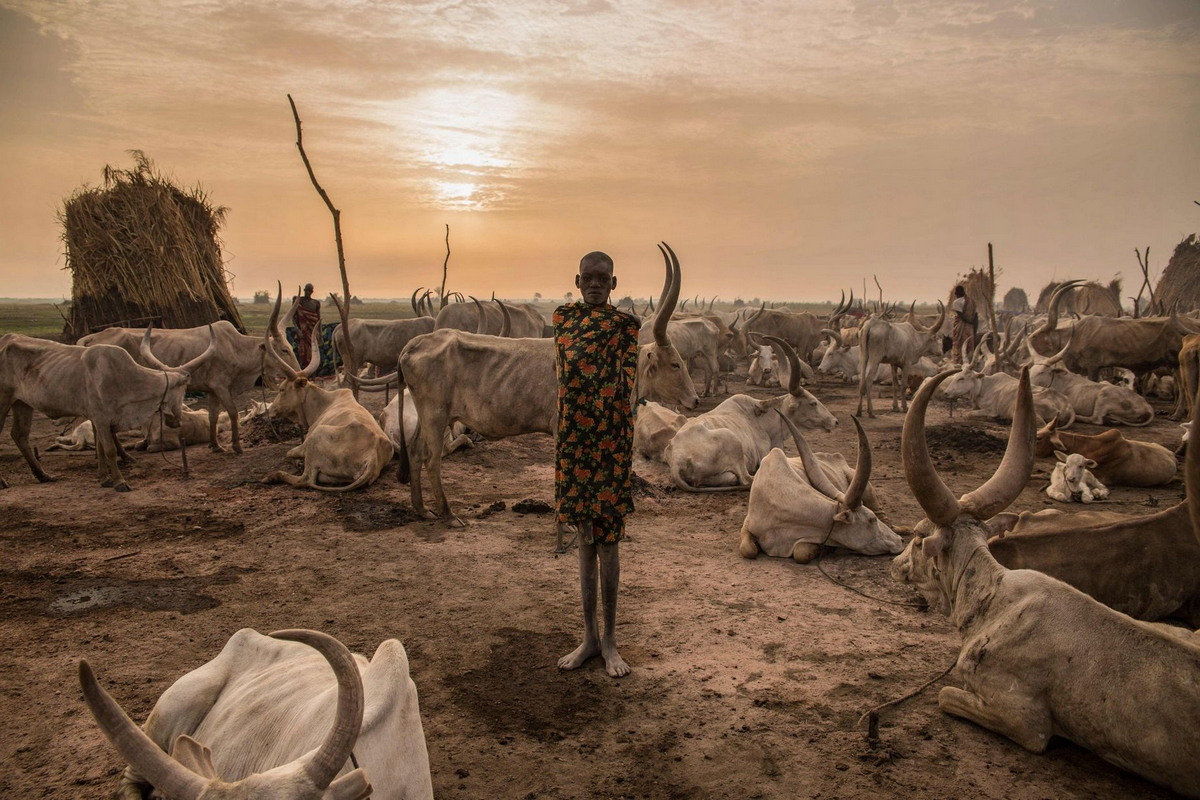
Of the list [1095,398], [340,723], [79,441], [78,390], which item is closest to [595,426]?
[340,723]

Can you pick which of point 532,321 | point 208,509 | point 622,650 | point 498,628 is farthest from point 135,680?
point 532,321

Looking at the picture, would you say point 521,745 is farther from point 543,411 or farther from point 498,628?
point 543,411

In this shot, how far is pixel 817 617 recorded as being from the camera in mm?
4746

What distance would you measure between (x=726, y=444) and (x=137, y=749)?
22.9 feet

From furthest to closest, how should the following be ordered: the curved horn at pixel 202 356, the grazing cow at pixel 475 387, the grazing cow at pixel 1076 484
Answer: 1. the curved horn at pixel 202 356
2. the grazing cow at pixel 1076 484
3. the grazing cow at pixel 475 387

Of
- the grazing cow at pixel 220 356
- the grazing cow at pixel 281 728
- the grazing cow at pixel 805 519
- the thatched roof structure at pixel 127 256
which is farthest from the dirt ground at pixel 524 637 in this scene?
the thatched roof structure at pixel 127 256

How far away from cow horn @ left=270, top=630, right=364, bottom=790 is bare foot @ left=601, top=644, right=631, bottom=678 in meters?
2.41

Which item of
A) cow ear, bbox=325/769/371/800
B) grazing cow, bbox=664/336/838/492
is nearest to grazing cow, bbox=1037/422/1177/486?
grazing cow, bbox=664/336/838/492

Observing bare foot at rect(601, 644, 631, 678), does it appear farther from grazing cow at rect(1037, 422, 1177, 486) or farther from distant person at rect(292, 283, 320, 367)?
distant person at rect(292, 283, 320, 367)

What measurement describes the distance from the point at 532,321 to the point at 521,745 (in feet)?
46.3

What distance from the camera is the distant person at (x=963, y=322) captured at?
18.8 metres

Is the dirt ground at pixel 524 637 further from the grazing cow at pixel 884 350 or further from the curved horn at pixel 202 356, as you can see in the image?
the grazing cow at pixel 884 350

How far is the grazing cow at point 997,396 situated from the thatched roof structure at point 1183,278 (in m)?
21.9

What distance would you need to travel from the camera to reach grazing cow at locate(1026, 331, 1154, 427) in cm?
1194
